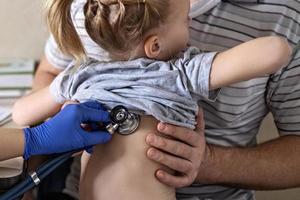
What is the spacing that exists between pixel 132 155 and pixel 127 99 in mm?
99

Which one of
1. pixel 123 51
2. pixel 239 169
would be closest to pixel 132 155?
pixel 123 51

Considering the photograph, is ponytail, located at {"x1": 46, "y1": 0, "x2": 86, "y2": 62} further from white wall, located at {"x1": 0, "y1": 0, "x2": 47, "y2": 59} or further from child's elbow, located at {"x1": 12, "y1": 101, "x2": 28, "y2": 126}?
white wall, located at {"x1": 0, "y1": 0, "x2": 47, "y2": 59}

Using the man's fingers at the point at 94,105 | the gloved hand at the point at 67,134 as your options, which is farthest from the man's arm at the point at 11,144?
the man's fingers at the point at 94,105

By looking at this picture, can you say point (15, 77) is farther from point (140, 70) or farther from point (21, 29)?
point (140, 70)

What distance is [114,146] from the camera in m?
0.93

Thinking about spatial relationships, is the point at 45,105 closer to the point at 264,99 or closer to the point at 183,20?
the point at 183,20

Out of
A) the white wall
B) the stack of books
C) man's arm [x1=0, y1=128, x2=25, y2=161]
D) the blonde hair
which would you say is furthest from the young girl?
the white wall

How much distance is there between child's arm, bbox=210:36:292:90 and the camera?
32.1 inches

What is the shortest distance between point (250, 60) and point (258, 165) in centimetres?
36

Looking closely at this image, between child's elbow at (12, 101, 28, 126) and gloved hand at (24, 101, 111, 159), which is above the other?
→ gloved hand at (24, 101, 111, 159)

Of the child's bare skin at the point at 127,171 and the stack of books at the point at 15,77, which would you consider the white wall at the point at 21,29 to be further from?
the child's bare skin at the point at 127,171

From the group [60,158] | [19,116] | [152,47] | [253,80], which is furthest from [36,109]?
[253,80]

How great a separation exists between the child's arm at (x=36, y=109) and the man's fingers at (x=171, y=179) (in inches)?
10.3

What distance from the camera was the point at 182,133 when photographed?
3.10ft
